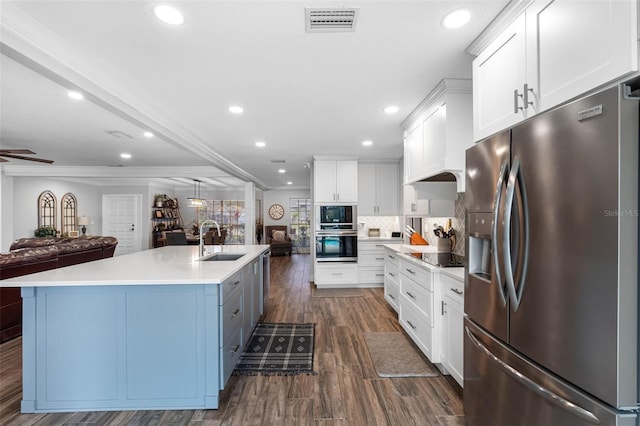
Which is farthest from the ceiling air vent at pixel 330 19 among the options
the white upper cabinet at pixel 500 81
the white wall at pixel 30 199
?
the white wall at pixel 30 199

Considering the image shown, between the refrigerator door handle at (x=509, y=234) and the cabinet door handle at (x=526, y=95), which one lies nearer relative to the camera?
the refrigerator door handle at (x=509, y=234)

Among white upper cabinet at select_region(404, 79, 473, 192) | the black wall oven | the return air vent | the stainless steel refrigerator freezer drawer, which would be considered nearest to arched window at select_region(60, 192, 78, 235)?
the return air vent

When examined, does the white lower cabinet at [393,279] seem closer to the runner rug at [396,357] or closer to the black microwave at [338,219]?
the runner rug at [396,357]

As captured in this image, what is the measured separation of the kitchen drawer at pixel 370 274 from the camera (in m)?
5.40

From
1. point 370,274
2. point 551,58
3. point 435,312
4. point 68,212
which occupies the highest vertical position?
point 551,58

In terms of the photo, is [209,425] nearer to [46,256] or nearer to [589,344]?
[589,344]

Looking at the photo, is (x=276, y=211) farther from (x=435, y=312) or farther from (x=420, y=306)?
(x=435, y=312)

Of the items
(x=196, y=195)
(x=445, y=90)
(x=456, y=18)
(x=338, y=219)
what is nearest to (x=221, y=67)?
(x=456, y=18)

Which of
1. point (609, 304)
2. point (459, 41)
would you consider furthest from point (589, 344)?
point (459, 41)

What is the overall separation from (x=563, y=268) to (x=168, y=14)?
2.17m

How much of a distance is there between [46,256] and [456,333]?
15.8 ft

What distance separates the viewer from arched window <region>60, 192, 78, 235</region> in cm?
828

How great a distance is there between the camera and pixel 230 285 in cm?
232

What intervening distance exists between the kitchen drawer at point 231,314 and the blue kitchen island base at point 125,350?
0.22 feet
